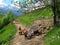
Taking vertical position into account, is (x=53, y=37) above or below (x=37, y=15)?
above

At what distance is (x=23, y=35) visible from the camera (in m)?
40.5

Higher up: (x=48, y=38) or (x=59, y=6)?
(x=59, y=6)

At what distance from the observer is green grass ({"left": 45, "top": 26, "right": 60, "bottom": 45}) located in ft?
112

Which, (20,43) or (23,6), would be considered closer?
(20,43)

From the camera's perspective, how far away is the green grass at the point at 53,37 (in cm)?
3419

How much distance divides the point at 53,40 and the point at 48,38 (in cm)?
128

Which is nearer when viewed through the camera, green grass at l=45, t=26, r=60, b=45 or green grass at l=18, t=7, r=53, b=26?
green grass at l=45, t=26, r=60, b=45

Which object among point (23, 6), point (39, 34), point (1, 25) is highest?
point (23, 6)

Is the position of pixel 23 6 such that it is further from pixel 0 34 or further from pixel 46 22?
pixel 0 34

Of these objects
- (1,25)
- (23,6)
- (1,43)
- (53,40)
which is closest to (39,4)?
(23,6)

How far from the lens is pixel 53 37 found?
117 feet

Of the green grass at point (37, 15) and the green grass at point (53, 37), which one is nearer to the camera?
the green grass at point (53, 37)

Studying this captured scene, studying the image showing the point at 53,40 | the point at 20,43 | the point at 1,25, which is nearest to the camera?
the point at 53,40

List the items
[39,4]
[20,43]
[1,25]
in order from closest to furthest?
1. [20,43]
2. [39,4]
3. [1,25]
